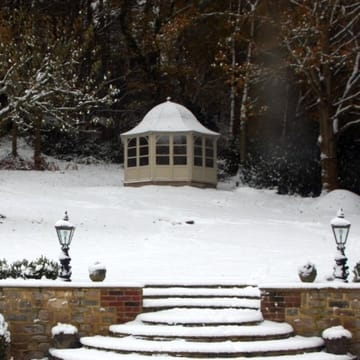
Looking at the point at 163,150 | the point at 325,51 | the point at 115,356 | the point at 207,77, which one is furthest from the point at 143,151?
the point at 115,356

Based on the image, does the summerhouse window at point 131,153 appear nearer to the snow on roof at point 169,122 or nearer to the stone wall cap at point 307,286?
the snow on roof at point 169,122

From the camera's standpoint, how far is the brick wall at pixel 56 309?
9.77m

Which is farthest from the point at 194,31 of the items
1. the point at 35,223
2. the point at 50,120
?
the point at 35,223

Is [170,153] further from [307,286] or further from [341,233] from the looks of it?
[307,286]

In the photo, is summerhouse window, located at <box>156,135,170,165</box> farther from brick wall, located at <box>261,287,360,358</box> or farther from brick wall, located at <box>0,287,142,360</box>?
brick wall, located at <box>261,287,360,358</box>

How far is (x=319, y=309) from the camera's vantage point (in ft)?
32.1

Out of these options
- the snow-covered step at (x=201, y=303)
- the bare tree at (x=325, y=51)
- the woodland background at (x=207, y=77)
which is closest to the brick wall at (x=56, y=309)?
the snow-covered step at (x=201, y=303)

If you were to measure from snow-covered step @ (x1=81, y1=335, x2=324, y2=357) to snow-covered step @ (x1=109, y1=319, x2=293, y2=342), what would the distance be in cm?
8

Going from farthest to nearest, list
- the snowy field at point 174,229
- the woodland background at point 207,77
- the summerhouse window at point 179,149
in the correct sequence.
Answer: the summerhouse window at point 179,149 < the woodland background at point 207,77 < the snowy field at point 174,229

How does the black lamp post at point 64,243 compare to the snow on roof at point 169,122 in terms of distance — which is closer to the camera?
the black lamp post at point 64,243

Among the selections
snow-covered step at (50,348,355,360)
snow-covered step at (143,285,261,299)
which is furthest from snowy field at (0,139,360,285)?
snow-covered step at (50,348,355,360)

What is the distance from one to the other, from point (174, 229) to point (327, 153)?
7.89 m

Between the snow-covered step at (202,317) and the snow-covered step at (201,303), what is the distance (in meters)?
0.09

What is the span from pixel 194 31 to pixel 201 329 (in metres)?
23.5
